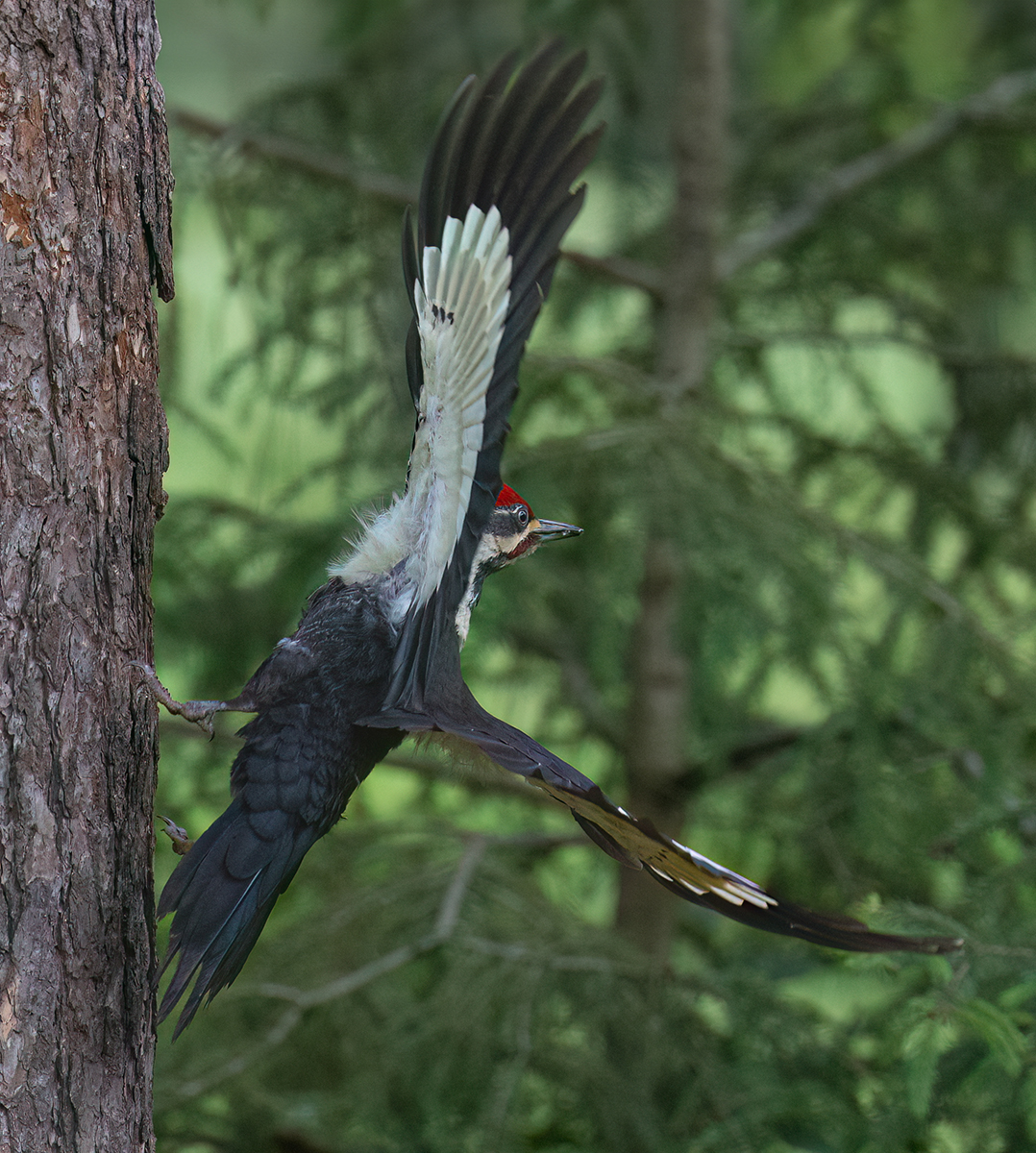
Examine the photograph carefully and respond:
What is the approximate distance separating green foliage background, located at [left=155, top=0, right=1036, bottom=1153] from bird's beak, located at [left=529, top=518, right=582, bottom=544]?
9.7 inches

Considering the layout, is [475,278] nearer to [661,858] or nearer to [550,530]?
[550,530]

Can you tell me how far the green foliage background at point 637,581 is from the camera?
2.59 meters

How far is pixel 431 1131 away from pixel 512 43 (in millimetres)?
3306

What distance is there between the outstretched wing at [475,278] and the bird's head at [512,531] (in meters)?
0.37

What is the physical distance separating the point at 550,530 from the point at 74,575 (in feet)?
3.67

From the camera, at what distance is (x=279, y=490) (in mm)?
3293

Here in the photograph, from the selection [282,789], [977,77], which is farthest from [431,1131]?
[977,77]

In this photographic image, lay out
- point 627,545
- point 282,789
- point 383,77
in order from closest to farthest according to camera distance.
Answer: point 282,789 < point 627,545 < point 383,77

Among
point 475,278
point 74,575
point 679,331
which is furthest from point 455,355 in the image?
point 679,331

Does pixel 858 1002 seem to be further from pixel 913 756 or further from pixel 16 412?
pixel 16 412

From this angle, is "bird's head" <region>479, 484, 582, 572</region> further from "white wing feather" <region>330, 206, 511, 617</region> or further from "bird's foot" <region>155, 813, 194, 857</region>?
"bird's foot" <region>155, 813, 194, 857</region>

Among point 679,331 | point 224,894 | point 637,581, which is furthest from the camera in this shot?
point 679,331

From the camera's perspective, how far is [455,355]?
71.8 inches

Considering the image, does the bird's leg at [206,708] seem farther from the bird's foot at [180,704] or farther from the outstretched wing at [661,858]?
the outstretched wing at [661,858]
